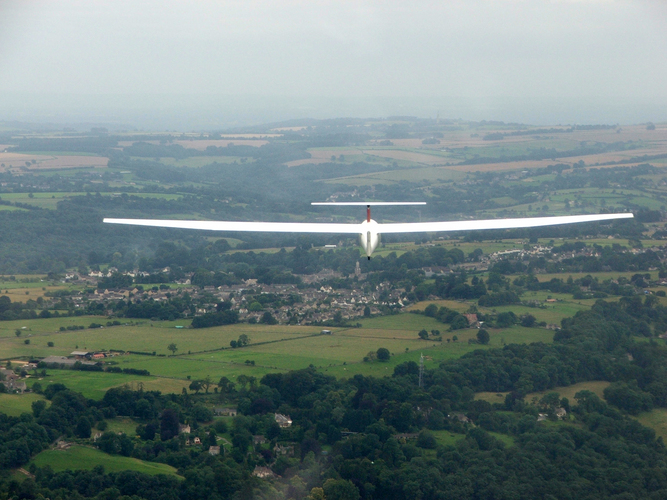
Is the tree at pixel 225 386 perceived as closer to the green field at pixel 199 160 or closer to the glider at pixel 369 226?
the glider at pixel 369 226

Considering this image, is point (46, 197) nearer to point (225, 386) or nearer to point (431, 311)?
point (431, 311)

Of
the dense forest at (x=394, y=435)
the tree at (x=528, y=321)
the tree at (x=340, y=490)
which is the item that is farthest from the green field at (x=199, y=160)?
the tree at (x=340, y=490)

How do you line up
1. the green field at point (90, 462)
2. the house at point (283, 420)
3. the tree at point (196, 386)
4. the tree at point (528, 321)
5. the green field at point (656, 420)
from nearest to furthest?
the green field at point (90, 462) < the green field at point (656, 420) < the house at point (283, 420) < the tree at point (196, 386) < the tree at point (528, 321)

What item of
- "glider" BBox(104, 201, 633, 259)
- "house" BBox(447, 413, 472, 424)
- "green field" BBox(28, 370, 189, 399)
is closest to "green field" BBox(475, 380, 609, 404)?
"house" BBox(447, 413, 472, 424)

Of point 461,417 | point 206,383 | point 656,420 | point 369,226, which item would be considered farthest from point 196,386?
point 656,420

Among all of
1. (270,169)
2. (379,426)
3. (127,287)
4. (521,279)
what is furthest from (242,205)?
(379,426)
